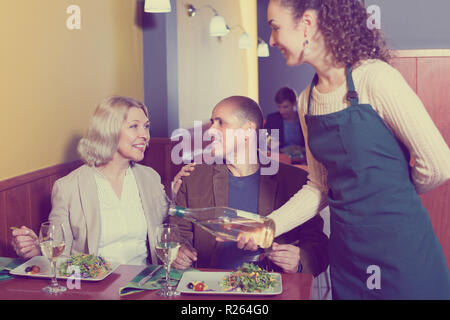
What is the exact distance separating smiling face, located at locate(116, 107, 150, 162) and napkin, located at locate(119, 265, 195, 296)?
2.42 feet

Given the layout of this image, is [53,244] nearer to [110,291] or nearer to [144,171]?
[110,291]

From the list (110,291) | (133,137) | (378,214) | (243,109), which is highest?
(243,109)

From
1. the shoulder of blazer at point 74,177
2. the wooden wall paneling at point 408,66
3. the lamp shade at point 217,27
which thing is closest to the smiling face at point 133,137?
the shoulder of blazer at point 74,177

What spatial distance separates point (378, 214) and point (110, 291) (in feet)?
2.57

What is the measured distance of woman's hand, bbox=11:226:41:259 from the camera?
1.72 meters

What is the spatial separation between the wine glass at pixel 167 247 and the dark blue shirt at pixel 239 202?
584 millimetres

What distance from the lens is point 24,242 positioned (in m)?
1.72

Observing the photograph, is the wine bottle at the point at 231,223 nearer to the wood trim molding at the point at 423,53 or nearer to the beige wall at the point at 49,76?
the beige wall at the point at 49,76

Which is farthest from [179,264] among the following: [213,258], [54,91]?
[54,91]

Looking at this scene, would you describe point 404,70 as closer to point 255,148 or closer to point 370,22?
point 255,148

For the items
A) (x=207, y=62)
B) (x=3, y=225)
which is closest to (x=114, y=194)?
(x=3, y=225)

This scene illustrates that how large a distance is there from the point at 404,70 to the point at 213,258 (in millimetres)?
1437

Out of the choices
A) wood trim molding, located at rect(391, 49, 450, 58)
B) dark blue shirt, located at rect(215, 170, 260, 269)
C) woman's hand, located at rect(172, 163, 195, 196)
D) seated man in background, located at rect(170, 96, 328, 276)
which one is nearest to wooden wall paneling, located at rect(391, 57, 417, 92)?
wood trim molding, located at rect(391, 49, 450, 58)

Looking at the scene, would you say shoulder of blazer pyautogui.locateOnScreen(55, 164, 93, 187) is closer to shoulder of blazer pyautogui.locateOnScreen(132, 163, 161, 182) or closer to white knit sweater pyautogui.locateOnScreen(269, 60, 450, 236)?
shoulder of blazer pyautogui.locateOnScreen(132, 163, 161, 182)
